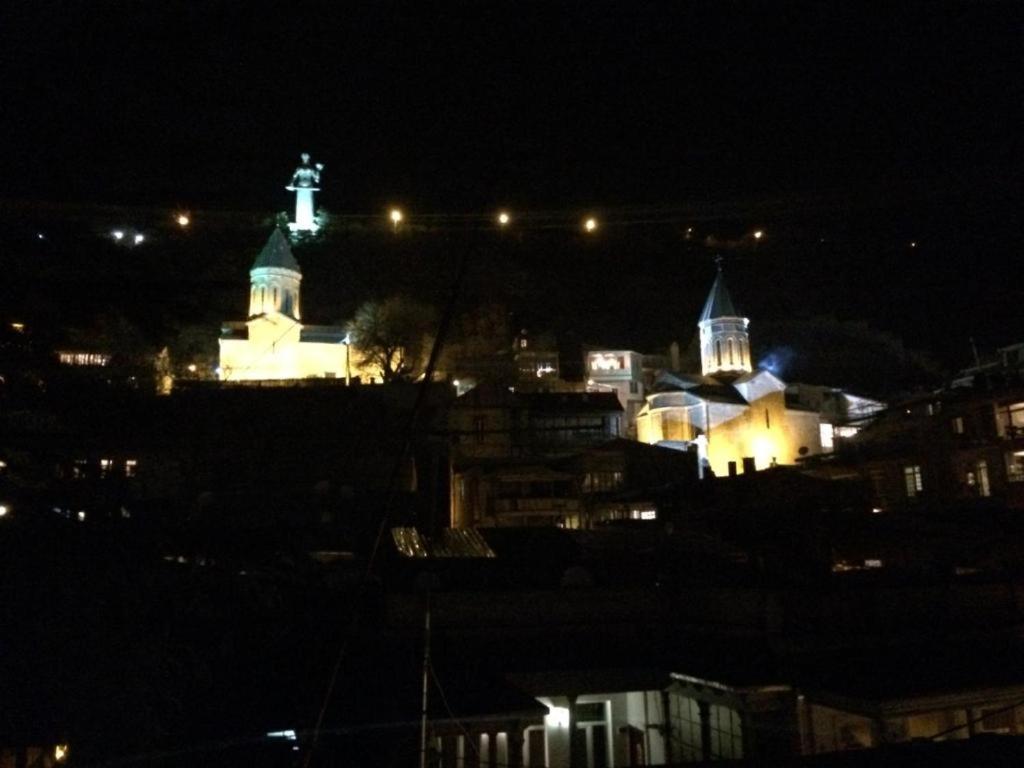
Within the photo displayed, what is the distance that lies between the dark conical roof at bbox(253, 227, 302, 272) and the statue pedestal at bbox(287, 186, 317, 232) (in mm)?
13876

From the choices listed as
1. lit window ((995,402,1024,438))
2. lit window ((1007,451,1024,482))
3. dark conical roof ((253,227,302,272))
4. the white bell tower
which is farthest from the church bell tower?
dark conical roof ((253,227,302,272))

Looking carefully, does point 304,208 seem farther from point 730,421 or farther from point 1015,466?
point 1015,466

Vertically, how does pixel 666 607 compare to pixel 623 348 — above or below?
below

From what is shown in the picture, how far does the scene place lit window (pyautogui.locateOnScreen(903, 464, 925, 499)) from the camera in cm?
3481

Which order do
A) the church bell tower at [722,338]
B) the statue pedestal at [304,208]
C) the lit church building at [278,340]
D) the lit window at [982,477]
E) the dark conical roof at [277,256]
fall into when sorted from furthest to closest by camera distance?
1. the statue pedestal at [304,208]
2. the church bell tower at [722,338]
3. the dark conical roof at [277,256]
4. the lit church building at [278,340]
5. the lit window at [982,477]

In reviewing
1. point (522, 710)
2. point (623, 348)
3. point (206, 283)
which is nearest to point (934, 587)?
point (522, 710)

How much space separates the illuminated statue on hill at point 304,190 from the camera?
7000 cm

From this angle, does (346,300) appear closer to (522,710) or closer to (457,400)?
(457,400)

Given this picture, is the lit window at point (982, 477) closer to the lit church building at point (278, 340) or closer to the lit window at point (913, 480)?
the lit window at point (913, 480)

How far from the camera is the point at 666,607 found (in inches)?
588

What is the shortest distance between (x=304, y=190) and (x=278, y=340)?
84.0ft

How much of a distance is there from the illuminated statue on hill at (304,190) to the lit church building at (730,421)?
37.0 m

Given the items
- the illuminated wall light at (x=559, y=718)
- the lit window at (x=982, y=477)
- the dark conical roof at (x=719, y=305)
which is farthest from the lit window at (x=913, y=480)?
the dark conical roof at (x=719, y=305)

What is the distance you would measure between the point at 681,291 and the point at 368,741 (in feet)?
236
